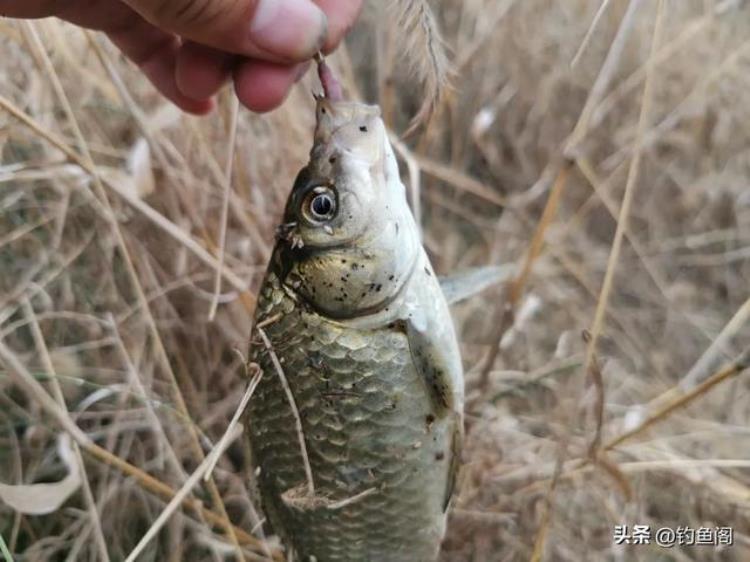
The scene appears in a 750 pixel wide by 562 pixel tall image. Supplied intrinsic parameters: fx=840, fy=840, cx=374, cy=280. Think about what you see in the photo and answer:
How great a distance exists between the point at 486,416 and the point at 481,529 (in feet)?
0.75

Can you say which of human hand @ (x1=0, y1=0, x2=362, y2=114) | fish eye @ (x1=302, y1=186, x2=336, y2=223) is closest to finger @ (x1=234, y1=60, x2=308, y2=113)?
human hand @ (x1=0, y1=0, x2=362, y2=114)

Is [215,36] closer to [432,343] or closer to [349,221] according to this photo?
[349,221]

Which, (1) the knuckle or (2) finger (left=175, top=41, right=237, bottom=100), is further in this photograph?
(2) finger (left=175, top=41, right=237, bottom=100)

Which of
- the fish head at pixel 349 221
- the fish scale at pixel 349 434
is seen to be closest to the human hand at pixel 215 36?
the fish head at pixel 349 221

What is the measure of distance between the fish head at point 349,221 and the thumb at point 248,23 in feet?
0.33

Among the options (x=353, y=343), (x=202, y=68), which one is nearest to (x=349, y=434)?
(x=353, y=343)

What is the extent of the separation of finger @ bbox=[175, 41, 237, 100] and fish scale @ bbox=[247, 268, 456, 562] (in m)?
0.39

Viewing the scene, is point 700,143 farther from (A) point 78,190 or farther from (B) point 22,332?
(B) point 22,332

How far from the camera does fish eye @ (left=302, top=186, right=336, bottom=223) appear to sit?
99 centimetres

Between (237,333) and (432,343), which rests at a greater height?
(432,343)

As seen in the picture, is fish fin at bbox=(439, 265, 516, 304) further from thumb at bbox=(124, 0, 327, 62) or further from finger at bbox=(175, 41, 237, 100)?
finger at bbox=(175, 41, 237, 100)

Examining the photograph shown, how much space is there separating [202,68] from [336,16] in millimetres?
255

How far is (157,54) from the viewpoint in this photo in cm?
139

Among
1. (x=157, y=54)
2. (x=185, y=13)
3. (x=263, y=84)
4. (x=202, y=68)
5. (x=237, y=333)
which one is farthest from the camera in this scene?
(x=237, y=333)
